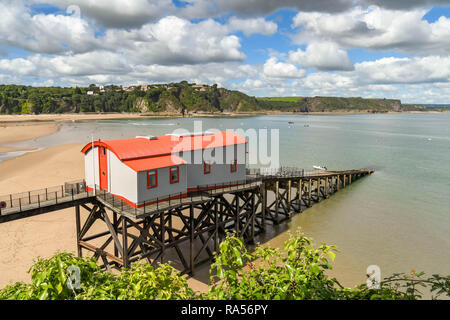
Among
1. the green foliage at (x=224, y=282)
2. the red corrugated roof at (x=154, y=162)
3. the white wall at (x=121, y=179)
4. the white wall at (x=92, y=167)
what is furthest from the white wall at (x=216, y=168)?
the green foliage at (x=224, y=282)

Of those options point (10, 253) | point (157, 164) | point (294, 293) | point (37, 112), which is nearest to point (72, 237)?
point (10, 253)

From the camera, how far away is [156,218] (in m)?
20.5

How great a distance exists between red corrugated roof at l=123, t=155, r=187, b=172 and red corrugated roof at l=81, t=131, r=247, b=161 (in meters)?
0.29

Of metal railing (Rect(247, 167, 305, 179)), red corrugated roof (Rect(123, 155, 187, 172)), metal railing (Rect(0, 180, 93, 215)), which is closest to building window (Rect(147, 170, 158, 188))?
red corrugated roof (Rect(123, 155, 187, 172))

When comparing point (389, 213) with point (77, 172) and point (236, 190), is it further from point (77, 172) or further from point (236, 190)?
point (77, 172)

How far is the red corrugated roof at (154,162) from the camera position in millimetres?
17766

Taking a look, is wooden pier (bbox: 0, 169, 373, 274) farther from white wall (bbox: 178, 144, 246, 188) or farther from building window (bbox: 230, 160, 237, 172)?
building window (bbox: 230, 160, 237, 172)

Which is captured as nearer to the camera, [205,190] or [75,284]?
[75,284]

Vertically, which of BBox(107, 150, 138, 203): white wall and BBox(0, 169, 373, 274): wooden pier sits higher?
BBox(107, 150, 138, 203): white wall

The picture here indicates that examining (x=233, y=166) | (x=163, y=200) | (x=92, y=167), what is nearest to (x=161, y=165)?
(x=163, y=200)

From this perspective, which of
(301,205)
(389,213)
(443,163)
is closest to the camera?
(389,213)

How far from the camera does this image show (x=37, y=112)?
636ft

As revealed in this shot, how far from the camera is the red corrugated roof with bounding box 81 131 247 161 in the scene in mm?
18500
